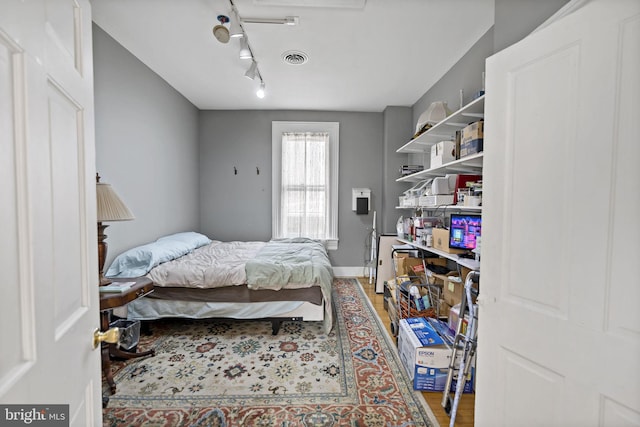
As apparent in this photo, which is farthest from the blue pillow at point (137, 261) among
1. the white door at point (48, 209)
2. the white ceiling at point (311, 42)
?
the white ceiling at point (311, 42)

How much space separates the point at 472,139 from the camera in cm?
190

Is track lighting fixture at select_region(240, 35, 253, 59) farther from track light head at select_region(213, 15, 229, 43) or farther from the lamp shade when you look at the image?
the lamp shade

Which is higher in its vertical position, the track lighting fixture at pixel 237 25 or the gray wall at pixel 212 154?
Result: the track lighting fixture at pixel 237 25

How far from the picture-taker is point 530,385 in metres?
→ 0.92

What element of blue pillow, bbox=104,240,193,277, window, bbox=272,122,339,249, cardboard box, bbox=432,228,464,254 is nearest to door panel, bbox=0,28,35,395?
blue pillow, bbox=104,240,193,277

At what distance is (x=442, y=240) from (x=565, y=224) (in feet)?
5.23

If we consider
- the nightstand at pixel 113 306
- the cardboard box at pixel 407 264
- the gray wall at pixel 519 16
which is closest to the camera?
the gray wall at pixel 519 16

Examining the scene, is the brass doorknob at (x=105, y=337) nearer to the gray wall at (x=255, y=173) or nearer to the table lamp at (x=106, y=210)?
the table lamp at (x=106, y=210)

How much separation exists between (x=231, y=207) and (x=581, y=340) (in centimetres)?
422

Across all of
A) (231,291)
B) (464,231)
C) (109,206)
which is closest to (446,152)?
(464,231)

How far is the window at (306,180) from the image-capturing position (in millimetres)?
4207

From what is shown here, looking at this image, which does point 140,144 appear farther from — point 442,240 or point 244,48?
point 442,240

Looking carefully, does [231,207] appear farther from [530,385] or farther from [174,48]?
[530,385]

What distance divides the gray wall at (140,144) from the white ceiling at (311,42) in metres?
0.22
